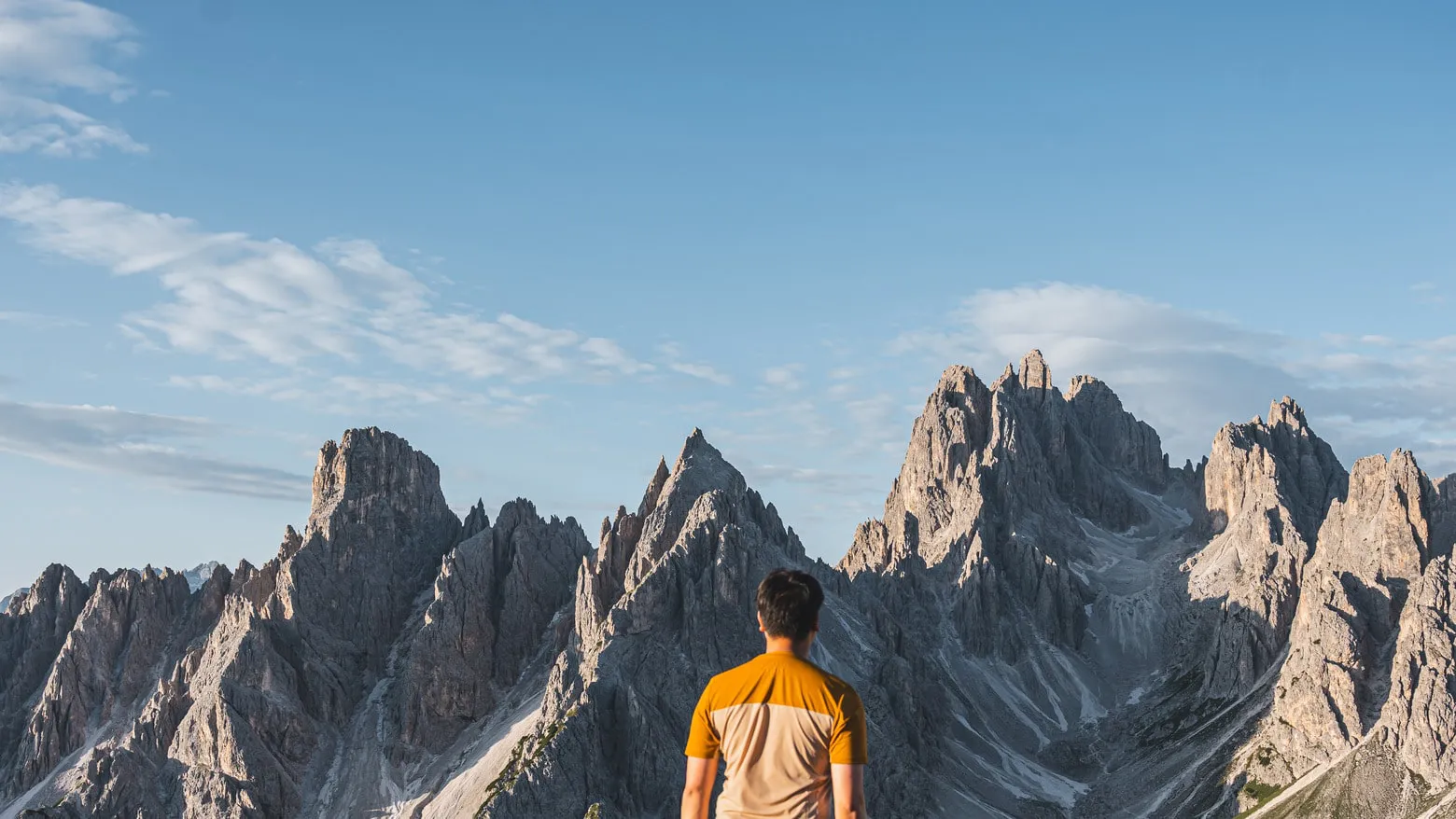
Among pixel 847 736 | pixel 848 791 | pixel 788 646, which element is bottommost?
pixel 848 791

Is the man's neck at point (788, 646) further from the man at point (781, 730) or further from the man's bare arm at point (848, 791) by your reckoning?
the man's bare arm at point (848, 791)

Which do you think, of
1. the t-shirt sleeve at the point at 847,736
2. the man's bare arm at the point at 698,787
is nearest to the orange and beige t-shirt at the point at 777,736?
the t-shirt sleeve at the point at 847,736

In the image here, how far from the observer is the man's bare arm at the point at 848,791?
1429 cm

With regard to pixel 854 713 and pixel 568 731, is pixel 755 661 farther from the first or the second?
pixel 568 731

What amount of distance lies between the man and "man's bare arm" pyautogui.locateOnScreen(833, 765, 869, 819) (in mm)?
13

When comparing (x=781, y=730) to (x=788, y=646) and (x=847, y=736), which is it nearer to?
(x=847, y=736)

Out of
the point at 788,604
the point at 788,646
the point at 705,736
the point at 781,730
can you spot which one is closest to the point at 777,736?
the point at 781,730

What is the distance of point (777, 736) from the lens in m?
15.0

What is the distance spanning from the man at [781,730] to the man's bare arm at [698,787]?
0.03 feet

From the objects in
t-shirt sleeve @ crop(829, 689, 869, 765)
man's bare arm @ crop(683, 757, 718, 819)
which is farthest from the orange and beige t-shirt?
man's bare arm @ crop(683, 757, 718, 819)

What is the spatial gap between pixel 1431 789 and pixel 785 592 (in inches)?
8588

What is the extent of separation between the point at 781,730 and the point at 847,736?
2.52 ft

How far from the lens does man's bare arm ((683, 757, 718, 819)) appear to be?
14.7m

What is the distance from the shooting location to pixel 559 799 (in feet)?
621
